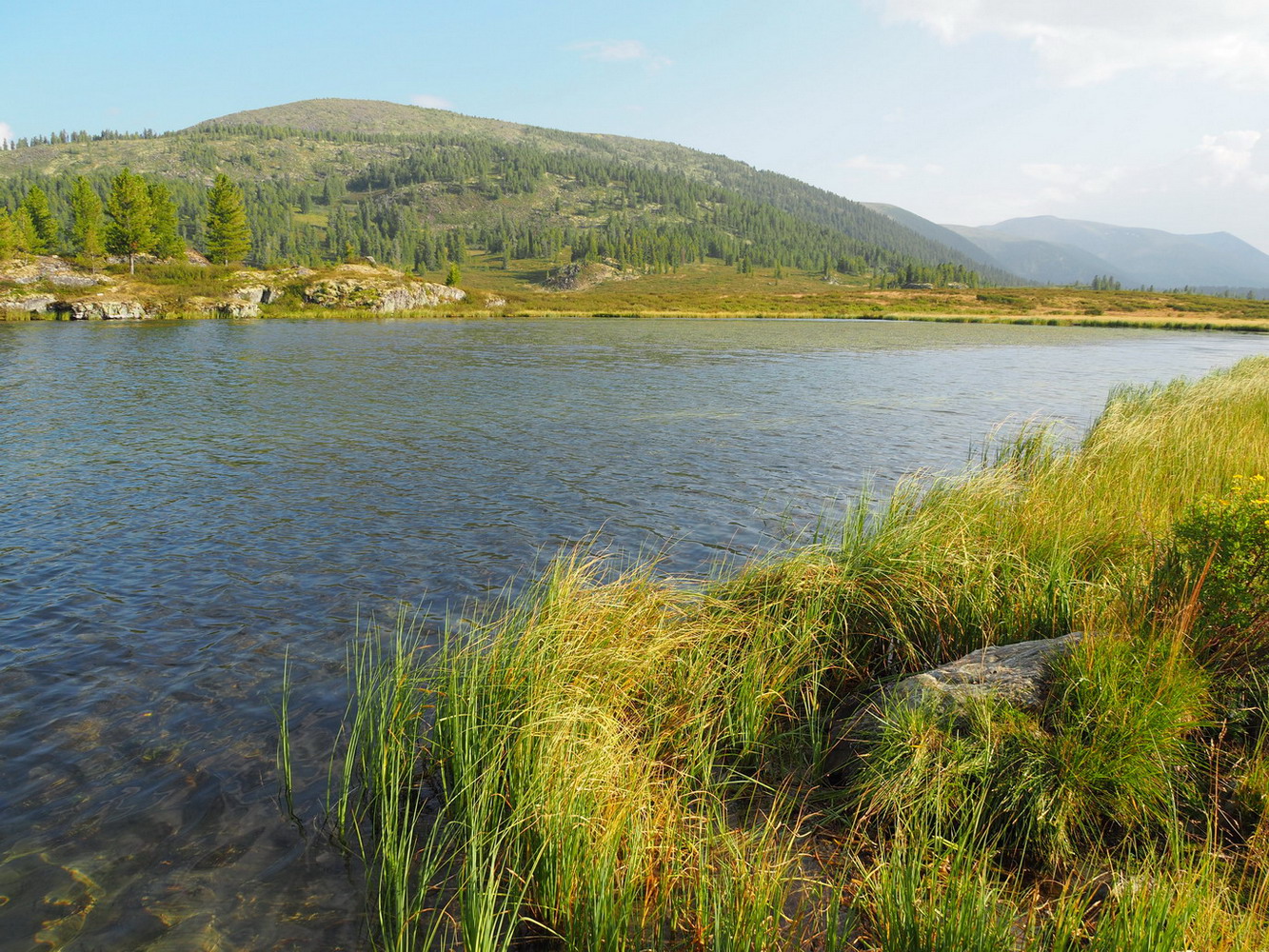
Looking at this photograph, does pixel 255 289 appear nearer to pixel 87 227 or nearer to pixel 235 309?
pixel 235 309

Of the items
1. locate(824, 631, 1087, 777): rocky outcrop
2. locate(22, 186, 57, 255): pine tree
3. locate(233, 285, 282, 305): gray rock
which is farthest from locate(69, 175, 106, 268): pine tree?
locate(824, 631, 1087, 777): rocky outcrop

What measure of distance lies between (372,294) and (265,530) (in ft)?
288

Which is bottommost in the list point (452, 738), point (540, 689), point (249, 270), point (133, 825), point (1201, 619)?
point (133, 825)

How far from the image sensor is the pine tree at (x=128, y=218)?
90.6m

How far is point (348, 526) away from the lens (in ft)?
38.7

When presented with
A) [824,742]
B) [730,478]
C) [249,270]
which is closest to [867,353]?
[730,478]

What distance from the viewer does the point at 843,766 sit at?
17.2 feet

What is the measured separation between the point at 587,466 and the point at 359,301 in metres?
83.9

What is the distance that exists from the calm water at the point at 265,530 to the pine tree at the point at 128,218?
7226cm

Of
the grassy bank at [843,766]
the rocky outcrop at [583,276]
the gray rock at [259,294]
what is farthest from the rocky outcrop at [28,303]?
the rocky outcrop at [583,276]

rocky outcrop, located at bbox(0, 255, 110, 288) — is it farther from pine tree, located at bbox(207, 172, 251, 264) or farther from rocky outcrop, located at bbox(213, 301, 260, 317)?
pine tree, located at bbox(207, 172, 251, 264)

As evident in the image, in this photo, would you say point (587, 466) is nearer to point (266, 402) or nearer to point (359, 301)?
point (266, 402)

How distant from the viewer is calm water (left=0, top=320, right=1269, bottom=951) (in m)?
4.84

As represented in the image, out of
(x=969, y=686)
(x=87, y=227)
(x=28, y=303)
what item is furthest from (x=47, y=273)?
(x=969, y=686)
